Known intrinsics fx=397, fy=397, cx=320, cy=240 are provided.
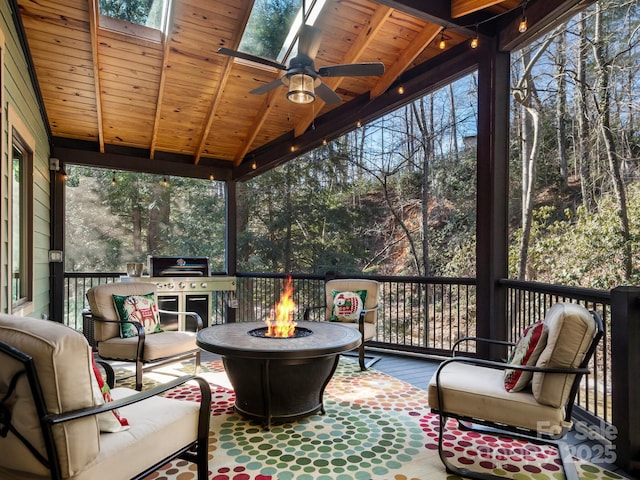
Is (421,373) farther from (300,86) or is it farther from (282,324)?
(300,86)

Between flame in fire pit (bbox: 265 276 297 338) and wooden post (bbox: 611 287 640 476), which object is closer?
wooden post (bbox: 611 287 640 476)

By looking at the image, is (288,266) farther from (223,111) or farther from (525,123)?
(525,123)

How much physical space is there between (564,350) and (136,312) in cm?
348

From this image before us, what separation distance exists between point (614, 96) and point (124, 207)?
968 cm

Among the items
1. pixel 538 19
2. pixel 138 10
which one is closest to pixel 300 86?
pixel 538 19

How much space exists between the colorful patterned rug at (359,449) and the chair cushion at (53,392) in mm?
972

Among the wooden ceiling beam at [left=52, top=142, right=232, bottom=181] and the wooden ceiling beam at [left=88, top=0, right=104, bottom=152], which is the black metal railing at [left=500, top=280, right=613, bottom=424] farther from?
the wooden ceiling beam at [left=52, top=142, right=232, bottom=181]

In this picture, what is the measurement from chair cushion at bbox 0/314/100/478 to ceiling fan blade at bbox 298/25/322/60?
2.72m

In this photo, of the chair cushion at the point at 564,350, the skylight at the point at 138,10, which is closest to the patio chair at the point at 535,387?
the chair cushion at the point at 564,350

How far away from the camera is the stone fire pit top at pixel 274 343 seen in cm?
263

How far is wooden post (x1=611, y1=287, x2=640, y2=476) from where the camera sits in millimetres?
2258

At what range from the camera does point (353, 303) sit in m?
4.54

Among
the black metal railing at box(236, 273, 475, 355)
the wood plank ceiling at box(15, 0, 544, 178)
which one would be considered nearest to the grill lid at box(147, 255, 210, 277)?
the black metal railing at box(236, 273, 475, 355)

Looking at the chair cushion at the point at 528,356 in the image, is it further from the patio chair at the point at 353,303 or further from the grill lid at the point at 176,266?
the grill lid at the point at 176,266
